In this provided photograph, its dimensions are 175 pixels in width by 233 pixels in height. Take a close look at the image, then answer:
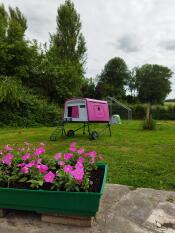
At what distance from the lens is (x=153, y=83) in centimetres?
4228

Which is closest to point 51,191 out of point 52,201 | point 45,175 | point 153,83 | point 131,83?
point 52,201

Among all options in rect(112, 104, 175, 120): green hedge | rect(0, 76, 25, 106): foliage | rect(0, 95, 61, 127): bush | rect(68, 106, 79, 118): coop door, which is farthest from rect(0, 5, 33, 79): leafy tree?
rect(112, 104, 175, 120): green hedge

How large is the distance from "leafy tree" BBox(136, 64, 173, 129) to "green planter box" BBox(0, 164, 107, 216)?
4023 centimetres

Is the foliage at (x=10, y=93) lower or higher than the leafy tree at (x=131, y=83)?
lower

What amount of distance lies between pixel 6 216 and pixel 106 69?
40.7m

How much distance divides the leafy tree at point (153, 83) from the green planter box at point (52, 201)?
40235 millimetres

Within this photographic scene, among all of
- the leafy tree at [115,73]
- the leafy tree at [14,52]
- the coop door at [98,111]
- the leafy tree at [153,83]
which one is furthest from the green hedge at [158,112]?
the leafy tree at [153,83]

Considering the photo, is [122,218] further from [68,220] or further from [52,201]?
[52,201]

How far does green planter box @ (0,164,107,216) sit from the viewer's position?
6.46 feet

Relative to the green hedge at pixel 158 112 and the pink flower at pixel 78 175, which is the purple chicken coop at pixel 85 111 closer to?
the pink flower at pixel 78 175

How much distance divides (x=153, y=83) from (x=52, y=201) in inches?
1678

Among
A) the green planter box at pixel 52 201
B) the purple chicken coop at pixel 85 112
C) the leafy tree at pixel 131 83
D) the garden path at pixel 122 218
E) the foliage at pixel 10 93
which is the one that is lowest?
the garden path at pixel 122 218

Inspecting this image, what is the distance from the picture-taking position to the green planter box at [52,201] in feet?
6.46

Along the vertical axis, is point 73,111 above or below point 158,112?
below
